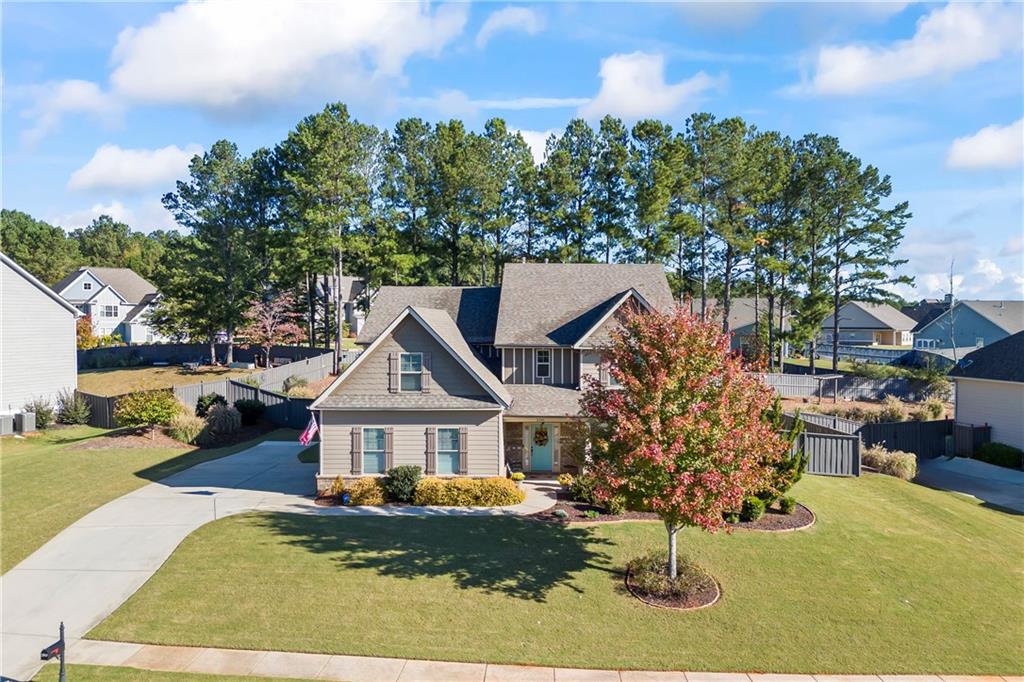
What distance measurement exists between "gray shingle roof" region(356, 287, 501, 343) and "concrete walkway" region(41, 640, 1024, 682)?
55.4 ft

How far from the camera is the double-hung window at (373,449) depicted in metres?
21.5

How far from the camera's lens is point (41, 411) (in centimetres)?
3042

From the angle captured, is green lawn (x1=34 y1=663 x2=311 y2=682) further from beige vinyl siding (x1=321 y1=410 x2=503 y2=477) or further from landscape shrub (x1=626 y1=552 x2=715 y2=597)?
beige vinyl siding (x1=321 y1=410 x2=503 y2=477)

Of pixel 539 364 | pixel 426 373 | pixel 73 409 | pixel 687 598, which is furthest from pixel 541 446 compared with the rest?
pixel 73 409

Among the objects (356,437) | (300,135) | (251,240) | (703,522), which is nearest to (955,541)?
(703,522)

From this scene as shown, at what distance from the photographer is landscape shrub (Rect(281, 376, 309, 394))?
4050cm

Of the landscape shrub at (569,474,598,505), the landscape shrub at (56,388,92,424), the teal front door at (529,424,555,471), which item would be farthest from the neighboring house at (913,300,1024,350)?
the landscape shrub at (56,388,92,424)

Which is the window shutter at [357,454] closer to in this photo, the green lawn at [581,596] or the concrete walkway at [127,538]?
the concrete walkway at [127,538]

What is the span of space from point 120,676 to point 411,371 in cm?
1258

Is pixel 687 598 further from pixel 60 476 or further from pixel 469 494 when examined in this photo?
pixel 60 476

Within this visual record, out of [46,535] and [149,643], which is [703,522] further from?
[46,535]

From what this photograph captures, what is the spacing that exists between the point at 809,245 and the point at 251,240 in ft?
153

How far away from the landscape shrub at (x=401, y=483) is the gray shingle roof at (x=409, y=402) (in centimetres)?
220

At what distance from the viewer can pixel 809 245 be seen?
4766cm
